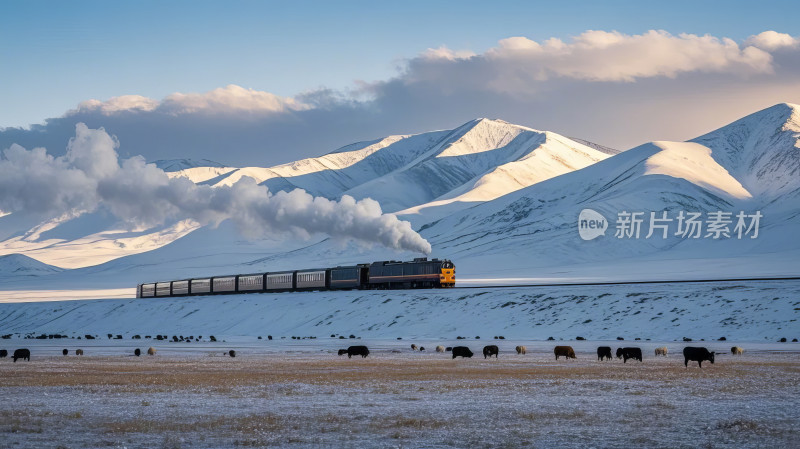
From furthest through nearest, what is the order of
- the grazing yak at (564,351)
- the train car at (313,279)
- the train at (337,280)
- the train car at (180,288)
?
the train car at (180,288), the train car at (313,279), the train at (337,280), the grazing yak at (564,351)

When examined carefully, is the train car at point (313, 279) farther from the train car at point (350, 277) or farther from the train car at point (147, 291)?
the train car at point (147, 291)

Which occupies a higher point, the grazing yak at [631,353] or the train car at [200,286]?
the train car at [200,286]

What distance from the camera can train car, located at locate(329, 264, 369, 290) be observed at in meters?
112

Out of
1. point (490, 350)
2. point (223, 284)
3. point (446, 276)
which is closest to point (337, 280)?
point (446, 276)

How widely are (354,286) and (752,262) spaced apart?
11225 cm

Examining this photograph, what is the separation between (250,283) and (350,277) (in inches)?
941

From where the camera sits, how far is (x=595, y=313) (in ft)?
279

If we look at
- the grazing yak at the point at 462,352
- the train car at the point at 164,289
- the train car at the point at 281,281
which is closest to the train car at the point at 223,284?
the train car at the point at 281,281

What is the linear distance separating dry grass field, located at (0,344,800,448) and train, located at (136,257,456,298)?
57839mm

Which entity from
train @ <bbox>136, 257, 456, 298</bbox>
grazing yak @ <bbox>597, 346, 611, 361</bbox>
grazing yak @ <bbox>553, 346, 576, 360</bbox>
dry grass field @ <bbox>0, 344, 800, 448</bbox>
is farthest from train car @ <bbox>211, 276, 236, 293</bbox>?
grazing yak @ <bbox>597, 346, 611, 361</bbox>

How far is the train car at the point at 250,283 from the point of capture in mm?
130000

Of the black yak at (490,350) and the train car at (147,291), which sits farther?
the train car at (147,291)

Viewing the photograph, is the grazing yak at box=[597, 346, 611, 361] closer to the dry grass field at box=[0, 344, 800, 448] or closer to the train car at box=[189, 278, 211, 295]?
the dry grass field at box=[0, 344, 800, 448]

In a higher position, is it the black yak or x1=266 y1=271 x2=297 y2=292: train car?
x1=266 y1=271 x2=297 y2=292: train car
